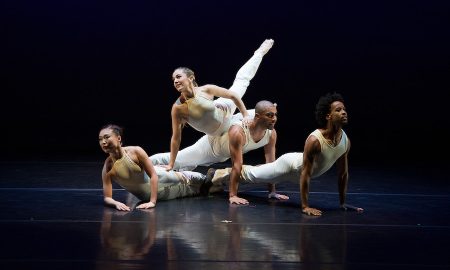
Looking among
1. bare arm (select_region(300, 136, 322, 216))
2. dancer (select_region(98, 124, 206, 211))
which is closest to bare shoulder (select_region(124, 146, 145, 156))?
dancer (select_region(98, 124, 206, 211))

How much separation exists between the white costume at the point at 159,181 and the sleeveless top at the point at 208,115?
0.34 metres

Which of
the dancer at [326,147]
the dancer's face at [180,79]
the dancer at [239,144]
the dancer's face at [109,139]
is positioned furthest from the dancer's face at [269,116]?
the dancer's face at [109,139]

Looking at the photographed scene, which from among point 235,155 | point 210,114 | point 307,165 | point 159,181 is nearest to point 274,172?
point 235,155

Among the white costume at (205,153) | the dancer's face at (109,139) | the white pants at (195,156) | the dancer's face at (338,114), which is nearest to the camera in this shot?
the dancer's face at (338,114)

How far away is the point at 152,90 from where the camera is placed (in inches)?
322

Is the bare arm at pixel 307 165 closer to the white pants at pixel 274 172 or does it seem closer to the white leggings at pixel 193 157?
the white pants at pixel 274 172

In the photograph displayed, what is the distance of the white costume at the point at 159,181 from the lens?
14.3 feet

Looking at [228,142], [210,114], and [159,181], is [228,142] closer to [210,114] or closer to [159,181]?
Result: [210,114]

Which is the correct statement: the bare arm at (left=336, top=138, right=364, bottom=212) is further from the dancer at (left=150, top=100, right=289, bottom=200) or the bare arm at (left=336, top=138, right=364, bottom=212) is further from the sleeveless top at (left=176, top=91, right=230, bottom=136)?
the sleeveless top at (left=176, top=91, right=230, bottom=136)

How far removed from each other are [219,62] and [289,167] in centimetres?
356

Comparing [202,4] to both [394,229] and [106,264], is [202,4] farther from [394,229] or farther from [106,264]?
[106,264]

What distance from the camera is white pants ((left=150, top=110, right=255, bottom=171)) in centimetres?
511

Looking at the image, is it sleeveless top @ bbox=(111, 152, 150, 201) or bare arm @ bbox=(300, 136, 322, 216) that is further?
sleeveless top @ bbox=(111, 152, 150, 201)

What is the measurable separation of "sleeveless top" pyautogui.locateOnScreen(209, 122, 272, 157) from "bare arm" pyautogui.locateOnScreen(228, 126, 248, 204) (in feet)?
0.28
